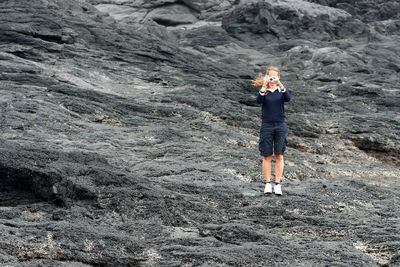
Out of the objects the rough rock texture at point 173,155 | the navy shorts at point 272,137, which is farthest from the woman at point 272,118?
the rough rock texture at point 173,155

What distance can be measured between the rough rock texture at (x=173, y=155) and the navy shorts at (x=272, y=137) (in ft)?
3.78

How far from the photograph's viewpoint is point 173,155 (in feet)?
61.6

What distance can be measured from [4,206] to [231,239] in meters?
5.08

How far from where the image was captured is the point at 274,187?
15.7 metres

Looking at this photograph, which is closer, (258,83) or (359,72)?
(258,83)

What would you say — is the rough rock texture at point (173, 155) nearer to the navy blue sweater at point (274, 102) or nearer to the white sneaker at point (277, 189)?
the white sneaker at point (277, 189)

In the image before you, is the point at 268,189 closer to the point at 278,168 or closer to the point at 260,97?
the point at 278,168

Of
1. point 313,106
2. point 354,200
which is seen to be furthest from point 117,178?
point 313,106

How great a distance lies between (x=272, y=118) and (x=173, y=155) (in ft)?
14.3

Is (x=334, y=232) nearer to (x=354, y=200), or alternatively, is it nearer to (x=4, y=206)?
(x=354, y=200)

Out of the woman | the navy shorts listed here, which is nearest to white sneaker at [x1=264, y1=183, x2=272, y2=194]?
the woman

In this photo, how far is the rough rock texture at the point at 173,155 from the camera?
11.5 meters

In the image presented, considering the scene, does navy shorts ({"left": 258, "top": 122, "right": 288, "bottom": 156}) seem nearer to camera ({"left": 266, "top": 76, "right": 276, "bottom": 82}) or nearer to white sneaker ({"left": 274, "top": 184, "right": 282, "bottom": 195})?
white sneaker ({"left": 274, "top": 184, "right": 282, "bottom": 195})

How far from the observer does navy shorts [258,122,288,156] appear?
1565 centimetres
